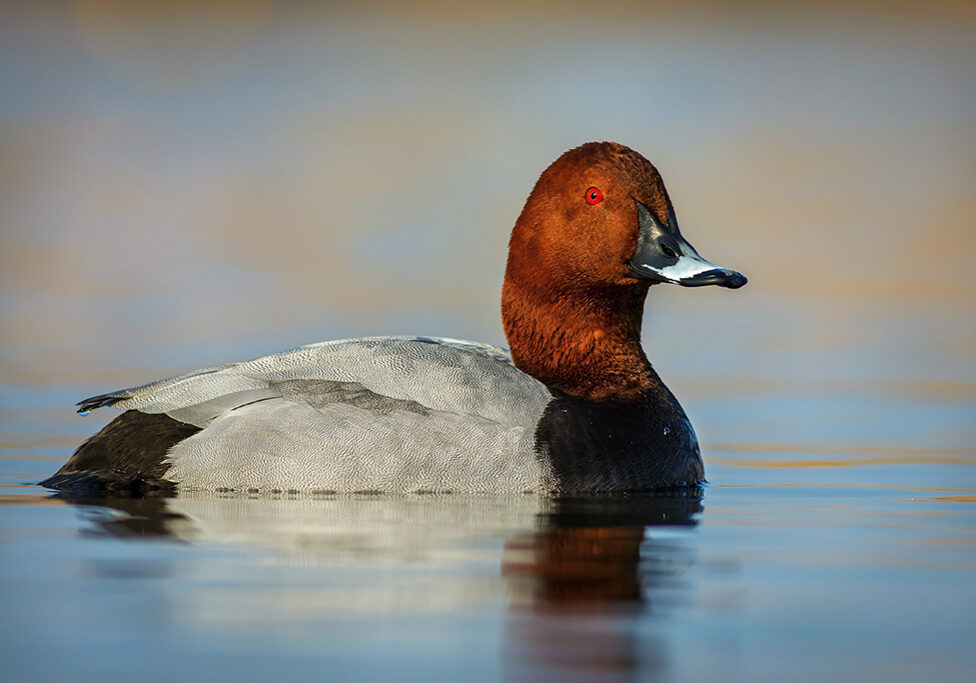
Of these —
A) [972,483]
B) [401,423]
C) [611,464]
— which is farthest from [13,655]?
[972,483]

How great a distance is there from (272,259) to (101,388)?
9910 millimetres

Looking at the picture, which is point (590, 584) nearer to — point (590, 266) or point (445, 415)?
point (445, 415)

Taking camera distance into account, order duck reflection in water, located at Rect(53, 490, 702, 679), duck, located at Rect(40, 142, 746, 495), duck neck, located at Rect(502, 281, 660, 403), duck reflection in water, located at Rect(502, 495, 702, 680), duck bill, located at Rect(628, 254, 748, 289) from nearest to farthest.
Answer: duck reflection in water, located at Rect(502, 495, 702, 680)
duck reflection in water, located at Rect(53, 490, 702, 679)
duck, located at Rect(40, 142, 746, 495)
duck bill, located at Rect(628, 254, 748, 289)
duck neck, located at Rect(502, 281, 660, 403)

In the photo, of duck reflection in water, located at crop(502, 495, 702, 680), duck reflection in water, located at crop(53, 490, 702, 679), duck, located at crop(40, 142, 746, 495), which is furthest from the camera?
duck, located at crop(40, 142, 746, 495)

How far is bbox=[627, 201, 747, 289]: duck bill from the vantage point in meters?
7.63

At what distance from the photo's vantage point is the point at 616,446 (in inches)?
290

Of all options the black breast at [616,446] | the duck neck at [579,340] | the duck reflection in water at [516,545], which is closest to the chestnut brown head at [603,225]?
the duck neck at [579,340]

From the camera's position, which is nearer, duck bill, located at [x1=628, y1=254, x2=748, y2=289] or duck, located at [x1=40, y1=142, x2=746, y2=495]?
duck, located at [x1=40, y1=142, x2=746, y2=495]

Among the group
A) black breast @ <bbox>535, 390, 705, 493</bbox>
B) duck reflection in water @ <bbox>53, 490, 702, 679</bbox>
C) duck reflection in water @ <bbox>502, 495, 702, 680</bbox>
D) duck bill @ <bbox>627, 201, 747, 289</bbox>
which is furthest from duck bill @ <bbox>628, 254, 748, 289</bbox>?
duck reflection in water @ <bbox>502, 495, 702, 680</bbox>

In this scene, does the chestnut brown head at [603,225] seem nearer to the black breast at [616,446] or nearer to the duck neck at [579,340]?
the duck neck at [579,340]

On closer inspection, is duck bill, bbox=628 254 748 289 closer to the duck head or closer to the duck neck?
the duck head

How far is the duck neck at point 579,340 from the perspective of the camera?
26.1 feet

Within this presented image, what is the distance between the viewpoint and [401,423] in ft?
23.5

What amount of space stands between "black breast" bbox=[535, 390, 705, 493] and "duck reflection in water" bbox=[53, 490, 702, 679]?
120 millimetres
